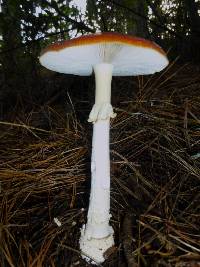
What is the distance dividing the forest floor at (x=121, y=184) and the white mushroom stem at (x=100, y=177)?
0.06m

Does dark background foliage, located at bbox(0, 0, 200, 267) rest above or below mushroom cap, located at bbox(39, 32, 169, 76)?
below

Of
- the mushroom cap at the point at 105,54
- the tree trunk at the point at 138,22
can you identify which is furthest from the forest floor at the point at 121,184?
the tree trunk at the point at 138,22

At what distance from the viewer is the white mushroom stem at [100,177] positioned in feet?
4.91

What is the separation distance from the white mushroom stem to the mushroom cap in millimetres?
90

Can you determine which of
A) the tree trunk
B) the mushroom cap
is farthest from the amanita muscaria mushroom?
the tree trunk

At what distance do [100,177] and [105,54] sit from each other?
Result: 57cm

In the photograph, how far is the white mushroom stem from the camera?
1.50 meters

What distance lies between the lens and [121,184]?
1799 mm

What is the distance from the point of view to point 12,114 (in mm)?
2793

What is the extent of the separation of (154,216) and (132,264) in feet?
0.97

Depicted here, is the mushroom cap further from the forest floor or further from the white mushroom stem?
the forest floor

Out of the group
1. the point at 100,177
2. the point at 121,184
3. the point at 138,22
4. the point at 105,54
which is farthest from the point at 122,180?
the point at 138,22

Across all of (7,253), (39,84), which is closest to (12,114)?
(39,84)

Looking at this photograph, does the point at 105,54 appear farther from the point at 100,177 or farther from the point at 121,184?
the point at 121,184
